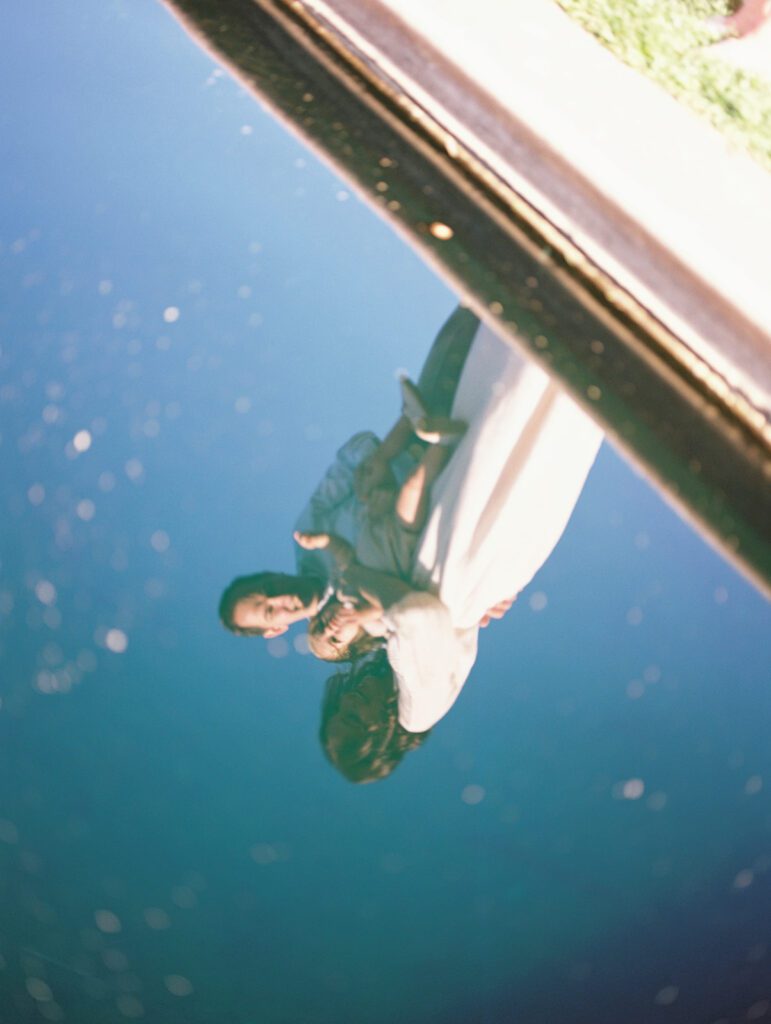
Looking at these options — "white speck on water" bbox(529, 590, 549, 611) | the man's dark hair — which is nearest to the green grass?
"white speck on water" bbox(529, 590, 549, 611)

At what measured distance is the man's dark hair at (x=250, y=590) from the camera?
1417mm

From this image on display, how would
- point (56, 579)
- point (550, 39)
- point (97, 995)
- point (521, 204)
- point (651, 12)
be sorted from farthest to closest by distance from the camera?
point (651, 12) < point (550, 39) < point (521, 204) < point (56, 579) < point (97, 995)

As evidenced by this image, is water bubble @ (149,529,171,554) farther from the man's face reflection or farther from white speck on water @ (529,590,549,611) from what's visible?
white speck on water @ (529,590,549,611)

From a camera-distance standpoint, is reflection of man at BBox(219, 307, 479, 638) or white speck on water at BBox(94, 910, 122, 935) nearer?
white speck on water at BBox(94, 910, 122, 935)

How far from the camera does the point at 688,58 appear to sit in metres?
2.16

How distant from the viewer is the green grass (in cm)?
201

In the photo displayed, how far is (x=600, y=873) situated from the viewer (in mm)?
1296

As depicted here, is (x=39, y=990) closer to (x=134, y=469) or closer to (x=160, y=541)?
(x=160, y=541)

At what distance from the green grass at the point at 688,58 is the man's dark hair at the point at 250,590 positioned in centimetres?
120

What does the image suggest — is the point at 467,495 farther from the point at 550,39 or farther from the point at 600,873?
the point at 550,39

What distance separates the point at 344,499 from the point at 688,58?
4.20 ft

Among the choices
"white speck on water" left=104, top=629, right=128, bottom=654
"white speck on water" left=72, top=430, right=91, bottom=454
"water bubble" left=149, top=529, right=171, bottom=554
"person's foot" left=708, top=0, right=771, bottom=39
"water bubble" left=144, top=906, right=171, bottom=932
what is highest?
"person's foot" left=708, top=0, right=771, bottom=39

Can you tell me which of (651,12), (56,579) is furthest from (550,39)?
(56,579)

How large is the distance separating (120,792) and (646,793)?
0.67m
